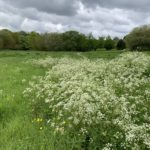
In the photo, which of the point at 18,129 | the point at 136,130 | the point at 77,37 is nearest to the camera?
the point at 136,130

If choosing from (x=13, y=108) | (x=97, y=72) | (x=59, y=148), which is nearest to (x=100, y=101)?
(x=59, y=148)

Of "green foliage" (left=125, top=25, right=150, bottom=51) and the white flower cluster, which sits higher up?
"green foliage" (left=125, top=25, right=150, bottom=51)

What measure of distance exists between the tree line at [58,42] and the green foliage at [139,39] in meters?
21.0

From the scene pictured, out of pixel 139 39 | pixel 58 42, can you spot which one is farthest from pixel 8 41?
pixel 139 39

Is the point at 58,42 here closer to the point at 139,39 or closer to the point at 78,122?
the point at 139,39

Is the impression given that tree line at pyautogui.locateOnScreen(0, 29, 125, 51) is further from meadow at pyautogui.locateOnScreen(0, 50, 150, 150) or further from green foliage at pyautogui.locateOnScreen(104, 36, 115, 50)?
meadow at pyautogui.locateOnScreen(0, 50, 150, 150)

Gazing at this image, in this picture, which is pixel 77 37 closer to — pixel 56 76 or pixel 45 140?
pixel 56 76

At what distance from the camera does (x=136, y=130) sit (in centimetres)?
566

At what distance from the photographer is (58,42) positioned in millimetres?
72812

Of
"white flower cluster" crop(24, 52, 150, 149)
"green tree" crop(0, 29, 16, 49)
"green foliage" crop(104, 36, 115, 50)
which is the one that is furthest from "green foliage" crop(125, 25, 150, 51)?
"green tree" crop(0, 29, 16, 49)

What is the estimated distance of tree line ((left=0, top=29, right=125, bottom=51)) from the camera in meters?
72.5

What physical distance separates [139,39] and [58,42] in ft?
86.4

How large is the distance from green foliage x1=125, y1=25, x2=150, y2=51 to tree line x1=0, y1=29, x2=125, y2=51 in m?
21.0

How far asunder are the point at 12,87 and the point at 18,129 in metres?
5.76
